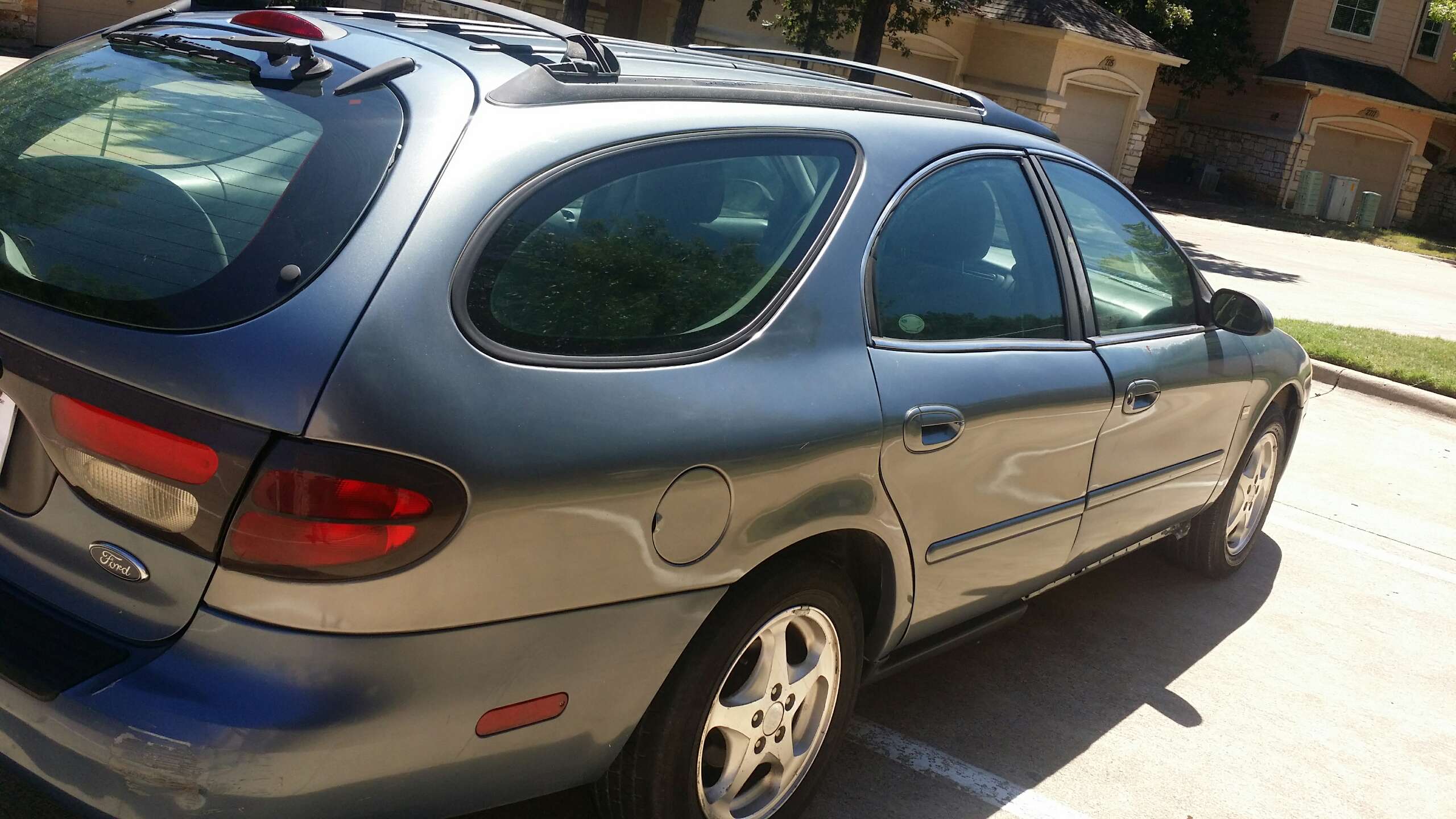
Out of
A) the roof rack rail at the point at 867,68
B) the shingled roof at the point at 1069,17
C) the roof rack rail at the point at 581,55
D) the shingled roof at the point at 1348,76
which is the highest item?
the shingled roof at the point at 1348,76

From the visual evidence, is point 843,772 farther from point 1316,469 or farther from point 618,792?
point 1316,469

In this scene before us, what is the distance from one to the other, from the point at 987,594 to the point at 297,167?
2.14m

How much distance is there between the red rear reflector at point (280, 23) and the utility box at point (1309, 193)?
1276 inches

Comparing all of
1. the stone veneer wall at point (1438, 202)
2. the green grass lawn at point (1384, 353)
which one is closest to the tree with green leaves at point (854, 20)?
the green grass lawn at point (1384, 353)

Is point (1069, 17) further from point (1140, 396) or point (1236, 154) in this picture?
point (1140, 396)

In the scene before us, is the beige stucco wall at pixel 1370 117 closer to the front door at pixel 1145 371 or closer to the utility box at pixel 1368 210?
the utility box at pixel 1368 210

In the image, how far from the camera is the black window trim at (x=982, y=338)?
288 centimetres

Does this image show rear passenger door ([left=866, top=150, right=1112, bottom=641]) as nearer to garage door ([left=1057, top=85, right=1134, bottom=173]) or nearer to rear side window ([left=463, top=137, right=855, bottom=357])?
rear side window ([left=463, top=137, right=855, bottom=357])

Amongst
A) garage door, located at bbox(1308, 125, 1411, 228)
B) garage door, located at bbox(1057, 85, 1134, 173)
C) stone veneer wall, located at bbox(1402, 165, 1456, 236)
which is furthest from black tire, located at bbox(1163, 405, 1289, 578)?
stone veneer wall, located at bbox(1402, 165, 1456, 236)

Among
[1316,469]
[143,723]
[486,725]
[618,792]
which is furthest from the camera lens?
[1316,469]

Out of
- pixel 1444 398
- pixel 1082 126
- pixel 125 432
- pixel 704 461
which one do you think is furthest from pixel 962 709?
pixel 1082 126

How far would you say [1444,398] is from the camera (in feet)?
28.8

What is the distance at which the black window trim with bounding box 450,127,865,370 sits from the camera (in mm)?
2107

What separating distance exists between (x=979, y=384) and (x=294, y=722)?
71.5 inches
